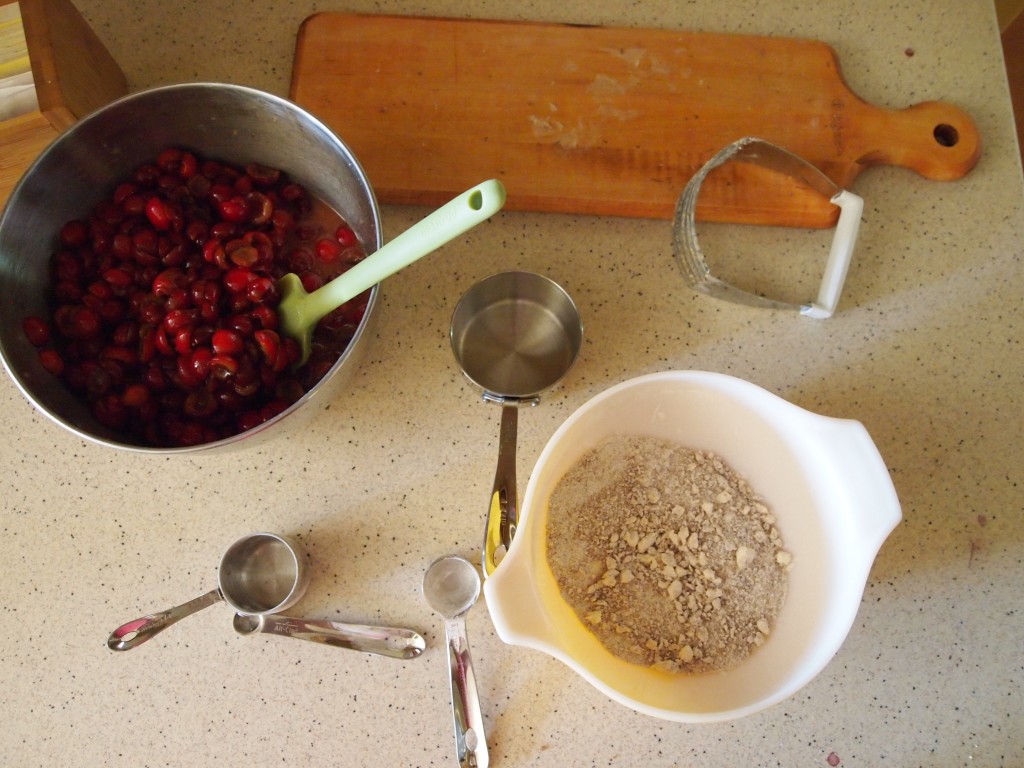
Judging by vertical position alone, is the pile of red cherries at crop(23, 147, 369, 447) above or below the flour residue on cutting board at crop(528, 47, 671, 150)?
below

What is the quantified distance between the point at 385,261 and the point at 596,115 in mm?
509

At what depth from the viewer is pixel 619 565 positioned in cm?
85

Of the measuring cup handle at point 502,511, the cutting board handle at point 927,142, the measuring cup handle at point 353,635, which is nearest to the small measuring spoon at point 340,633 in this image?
the measuring cup handle at point 353,635

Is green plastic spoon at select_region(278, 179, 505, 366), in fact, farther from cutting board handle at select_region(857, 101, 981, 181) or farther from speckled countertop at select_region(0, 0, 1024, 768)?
cutting board handle at select_region(857, 101, 981, 181)

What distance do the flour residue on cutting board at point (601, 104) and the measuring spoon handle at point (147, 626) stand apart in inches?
31.9

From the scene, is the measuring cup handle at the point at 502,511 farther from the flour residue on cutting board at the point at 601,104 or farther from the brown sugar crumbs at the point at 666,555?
the flour residue on cutting board at the point at 601,104

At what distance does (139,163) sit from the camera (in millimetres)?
872

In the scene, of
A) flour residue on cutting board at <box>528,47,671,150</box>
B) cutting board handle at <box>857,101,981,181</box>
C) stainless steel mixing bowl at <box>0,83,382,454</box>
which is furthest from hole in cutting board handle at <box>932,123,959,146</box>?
stainless steel mixing bowl at <box>0,83,382,454</box>

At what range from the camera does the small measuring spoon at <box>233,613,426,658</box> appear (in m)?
0.84

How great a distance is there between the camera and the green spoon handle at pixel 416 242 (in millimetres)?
600

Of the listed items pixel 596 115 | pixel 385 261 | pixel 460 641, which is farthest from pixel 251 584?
pixel 596 115

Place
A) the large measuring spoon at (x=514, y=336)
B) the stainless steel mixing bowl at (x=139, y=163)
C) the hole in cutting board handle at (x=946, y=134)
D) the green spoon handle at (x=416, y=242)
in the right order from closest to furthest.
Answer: the green spoon handle at (x=416, y=242) → the stainless steel mixing bowl at (x=139, y=163) → the large measuring spoon at (x=514, y=336) → the hole in cutting board handle at (x=946, y=134)

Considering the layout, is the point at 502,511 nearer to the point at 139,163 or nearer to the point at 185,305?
the point at 185,305

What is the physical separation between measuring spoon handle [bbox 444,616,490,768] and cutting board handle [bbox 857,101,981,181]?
917mm
